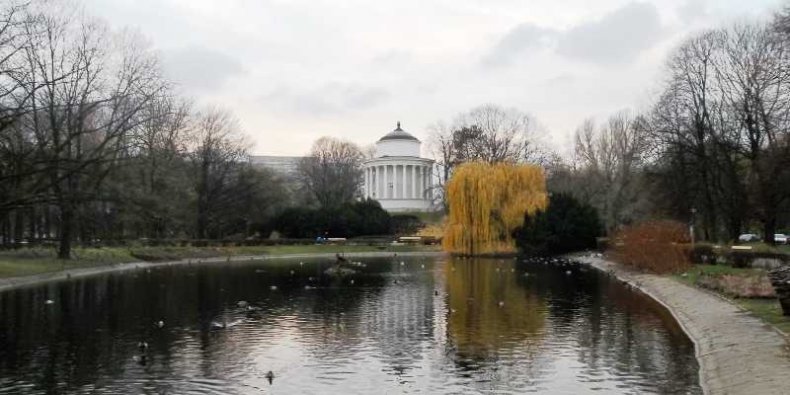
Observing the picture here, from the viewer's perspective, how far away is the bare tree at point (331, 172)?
105375mm

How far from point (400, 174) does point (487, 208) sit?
49433 millimetres

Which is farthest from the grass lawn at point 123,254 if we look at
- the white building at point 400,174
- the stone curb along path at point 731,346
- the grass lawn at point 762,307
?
→ the white building at point 400,174

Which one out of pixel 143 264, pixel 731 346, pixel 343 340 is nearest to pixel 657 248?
pixel 731 346

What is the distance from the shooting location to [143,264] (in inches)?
1937

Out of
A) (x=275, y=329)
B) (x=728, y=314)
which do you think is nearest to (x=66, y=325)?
Answer: (x=275, y=329)

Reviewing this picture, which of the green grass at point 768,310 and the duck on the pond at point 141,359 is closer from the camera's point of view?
the duck on the pond at point 141,359

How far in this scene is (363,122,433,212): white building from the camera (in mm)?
108312

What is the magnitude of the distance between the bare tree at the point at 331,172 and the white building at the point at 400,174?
4.36 metres

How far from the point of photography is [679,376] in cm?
1390

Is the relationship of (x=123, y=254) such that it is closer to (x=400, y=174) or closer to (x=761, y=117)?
(x=761, y=117)

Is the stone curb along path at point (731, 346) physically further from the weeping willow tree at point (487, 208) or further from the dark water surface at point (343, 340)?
the weeping willow tree at point (487, 208)

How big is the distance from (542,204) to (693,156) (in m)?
13.4

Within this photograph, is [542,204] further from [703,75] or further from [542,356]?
[542,356]

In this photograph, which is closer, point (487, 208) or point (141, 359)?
point (141, 359)
